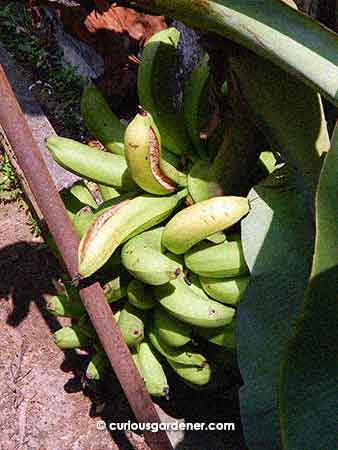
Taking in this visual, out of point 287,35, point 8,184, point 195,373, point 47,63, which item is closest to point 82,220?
point 195,373

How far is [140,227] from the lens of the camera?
1.02 meters

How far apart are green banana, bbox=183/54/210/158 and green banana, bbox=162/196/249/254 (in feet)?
0.48

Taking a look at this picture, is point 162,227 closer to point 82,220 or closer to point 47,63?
point 82,220

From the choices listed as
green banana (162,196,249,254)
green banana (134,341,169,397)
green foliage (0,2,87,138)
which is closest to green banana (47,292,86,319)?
green banana (134,341,169,397)

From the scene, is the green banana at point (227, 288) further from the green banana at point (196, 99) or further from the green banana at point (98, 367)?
the green banana at point (98, 367)

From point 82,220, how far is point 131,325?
0.66 feet

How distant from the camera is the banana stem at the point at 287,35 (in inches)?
27.9

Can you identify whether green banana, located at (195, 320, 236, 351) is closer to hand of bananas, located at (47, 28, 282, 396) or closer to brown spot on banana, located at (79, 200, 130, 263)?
hand of bananas, located at (47, 28, 282, 396)

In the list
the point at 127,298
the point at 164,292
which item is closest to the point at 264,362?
the point at 164,292

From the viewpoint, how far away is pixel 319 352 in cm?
67

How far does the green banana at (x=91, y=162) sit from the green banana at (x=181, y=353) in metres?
0.29

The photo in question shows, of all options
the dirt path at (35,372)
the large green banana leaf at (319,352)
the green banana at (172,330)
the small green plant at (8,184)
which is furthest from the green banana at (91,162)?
the small green plant at (8,184)

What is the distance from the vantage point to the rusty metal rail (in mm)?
866

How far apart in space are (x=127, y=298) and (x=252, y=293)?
12.3 inches
